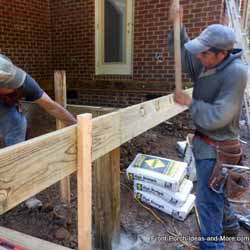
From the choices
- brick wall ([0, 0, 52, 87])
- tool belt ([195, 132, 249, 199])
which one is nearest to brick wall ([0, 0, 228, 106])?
brick wall ([0, 0, 52, 87])

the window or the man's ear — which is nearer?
the man's ear

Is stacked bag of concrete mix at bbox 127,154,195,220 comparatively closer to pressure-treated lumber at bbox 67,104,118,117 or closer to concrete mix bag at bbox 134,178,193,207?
concrete mix bag at bbox 134,178,193,207

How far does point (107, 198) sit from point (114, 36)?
170 inches

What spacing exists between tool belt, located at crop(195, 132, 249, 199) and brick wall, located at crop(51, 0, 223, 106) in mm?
3372

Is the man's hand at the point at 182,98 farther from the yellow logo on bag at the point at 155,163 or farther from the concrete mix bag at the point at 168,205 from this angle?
the concrete mix bag at the point at 168,205

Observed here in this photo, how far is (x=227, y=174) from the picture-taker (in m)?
1.91

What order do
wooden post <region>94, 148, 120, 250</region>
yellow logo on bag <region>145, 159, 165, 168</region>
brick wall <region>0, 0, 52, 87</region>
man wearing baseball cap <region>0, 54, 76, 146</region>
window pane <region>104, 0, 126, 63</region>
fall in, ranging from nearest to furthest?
1. man wearing baseball cap <region>0, 54, 76, 146</region>
2. wooden post <region>94, 148, 120, 250</region>
3. yellow logo on bag <region>145, 159, 165, 168</region>
4. brick wall <region>0, 0, 52, 87</region>
5. window pane <region>104, 0, 126, 63</region>

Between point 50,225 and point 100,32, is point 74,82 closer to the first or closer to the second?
point 100,32

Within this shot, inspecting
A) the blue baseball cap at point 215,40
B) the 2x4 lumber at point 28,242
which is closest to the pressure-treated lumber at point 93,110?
the blue baseball cap at point 215,40

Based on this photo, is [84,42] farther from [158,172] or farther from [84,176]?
[84,176]

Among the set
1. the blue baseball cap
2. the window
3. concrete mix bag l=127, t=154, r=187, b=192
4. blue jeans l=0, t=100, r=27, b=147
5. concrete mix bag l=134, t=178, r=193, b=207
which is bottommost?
concrete mix bag l=134, t=178, r=193, b=207

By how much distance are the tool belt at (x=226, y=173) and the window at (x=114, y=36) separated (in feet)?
13.1

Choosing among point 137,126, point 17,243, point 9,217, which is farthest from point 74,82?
point 17,243

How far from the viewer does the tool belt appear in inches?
75.0
